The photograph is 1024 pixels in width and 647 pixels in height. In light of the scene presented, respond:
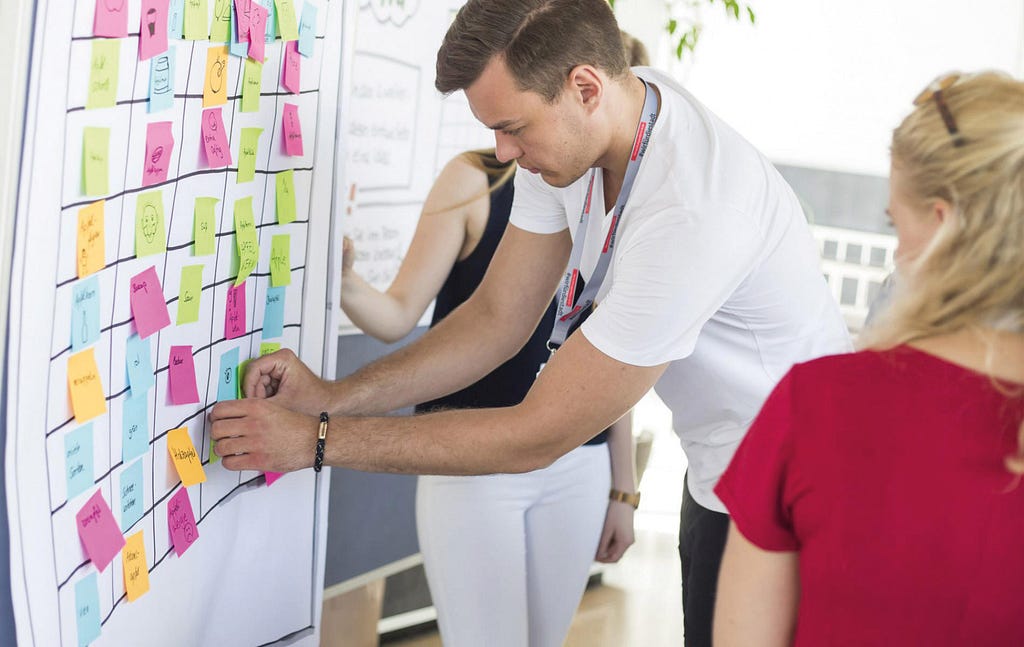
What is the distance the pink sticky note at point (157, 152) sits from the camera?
981 mm

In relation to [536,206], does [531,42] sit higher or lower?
higher

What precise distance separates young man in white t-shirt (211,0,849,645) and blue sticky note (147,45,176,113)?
1.25ft

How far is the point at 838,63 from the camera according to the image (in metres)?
5.07

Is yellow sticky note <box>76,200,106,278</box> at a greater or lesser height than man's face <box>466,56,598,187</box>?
lesser

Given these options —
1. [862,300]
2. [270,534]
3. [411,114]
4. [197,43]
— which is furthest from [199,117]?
[862,300]

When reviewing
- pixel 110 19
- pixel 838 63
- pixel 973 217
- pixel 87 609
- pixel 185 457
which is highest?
pixel 838 63

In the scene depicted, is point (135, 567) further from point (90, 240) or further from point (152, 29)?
point (152, 29)

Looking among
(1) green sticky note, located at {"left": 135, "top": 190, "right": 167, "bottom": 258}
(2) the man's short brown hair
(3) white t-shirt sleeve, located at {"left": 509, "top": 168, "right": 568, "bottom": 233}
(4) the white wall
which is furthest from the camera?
(4) the white wall

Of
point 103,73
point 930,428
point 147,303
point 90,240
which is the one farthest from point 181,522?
point 930,428

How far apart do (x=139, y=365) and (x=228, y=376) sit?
0.23 metres

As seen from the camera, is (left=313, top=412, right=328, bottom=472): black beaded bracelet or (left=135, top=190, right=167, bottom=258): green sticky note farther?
(left=313, top=412, right=328, bottom=472): black beaded bracelet

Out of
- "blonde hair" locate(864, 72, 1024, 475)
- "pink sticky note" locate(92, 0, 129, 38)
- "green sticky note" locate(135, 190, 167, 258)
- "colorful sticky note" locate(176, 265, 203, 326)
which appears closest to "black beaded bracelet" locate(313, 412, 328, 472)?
"colorful sticky note" locate(176, 265, 203, 326)

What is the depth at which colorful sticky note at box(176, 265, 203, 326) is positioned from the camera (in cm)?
→ 110

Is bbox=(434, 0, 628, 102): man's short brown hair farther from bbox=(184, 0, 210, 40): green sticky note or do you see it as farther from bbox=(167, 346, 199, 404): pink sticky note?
bbox=(167, 346, 199, 404): pink sticky note
